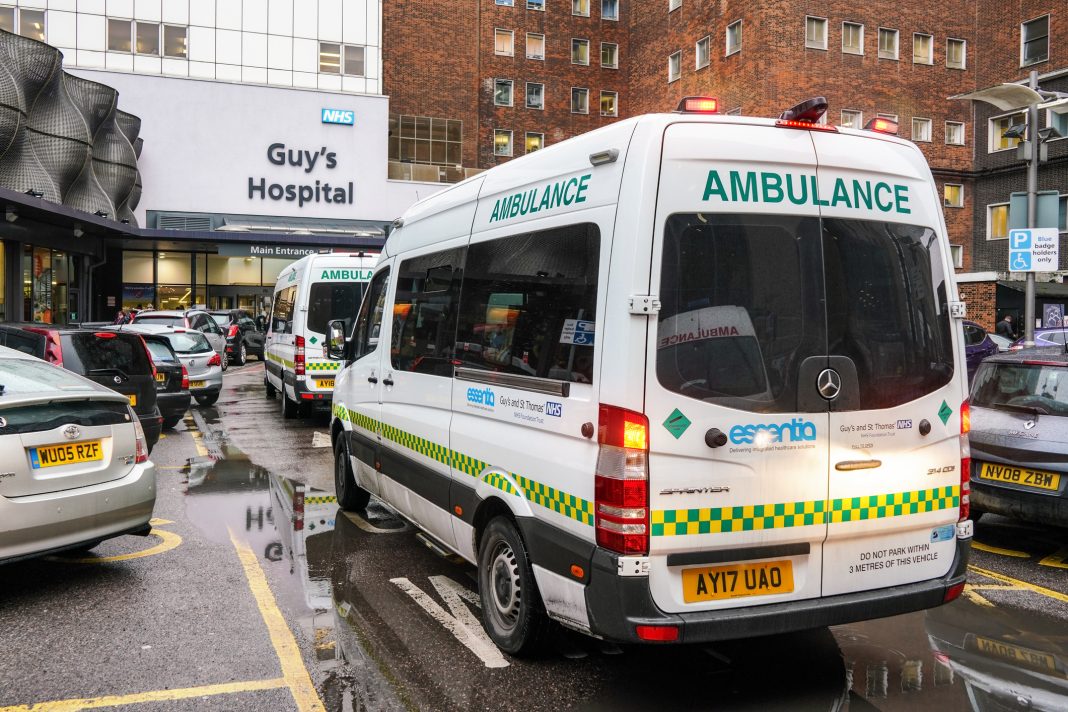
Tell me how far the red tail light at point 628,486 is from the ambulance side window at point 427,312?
1.86 metres

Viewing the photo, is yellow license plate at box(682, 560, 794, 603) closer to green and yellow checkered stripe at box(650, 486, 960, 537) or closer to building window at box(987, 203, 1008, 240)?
green and yellow checkered stripe at box(650, 486, 960, 537)

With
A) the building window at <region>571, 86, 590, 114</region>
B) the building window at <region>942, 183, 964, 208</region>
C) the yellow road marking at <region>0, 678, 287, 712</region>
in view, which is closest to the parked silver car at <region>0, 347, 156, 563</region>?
the yellow road marking at <region>0, 678, 287, 712</region>

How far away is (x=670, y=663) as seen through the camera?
4520mm

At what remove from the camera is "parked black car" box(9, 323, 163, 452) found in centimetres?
963

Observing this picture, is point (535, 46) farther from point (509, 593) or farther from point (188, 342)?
point (509, 593)

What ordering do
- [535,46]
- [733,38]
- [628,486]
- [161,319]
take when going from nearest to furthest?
[628,486] → [161,319] → [733,38] → [535,46]

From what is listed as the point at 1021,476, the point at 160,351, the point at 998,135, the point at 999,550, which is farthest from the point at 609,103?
the point at 1021,476

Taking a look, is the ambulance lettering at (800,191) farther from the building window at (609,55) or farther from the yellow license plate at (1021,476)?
the building window at (609,55)

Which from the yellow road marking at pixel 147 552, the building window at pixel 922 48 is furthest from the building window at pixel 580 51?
the yellow road marking at pixel 147 552

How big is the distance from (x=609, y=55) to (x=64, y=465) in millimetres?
47801

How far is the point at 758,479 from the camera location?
150 inches

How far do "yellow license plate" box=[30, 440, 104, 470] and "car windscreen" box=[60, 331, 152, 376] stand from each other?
440 centimetres

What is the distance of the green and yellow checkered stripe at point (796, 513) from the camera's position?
145 inches

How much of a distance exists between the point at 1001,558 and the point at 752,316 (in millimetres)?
4306
